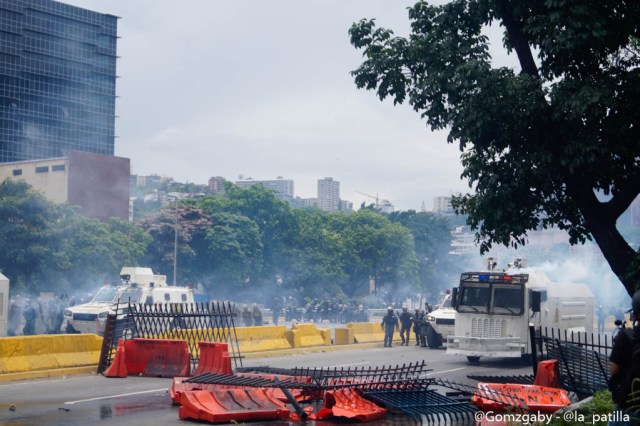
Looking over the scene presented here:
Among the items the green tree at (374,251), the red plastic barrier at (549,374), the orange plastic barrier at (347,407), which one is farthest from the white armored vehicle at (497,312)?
the green tree at (374,251)

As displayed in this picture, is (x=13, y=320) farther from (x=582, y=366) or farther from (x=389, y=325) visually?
(x=582, y=366)

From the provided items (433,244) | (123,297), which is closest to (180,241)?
(123,297)

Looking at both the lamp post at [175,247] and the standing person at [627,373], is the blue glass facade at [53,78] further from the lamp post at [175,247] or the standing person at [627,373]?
the standing person at [627,373]

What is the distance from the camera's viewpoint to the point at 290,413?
46.4 feet

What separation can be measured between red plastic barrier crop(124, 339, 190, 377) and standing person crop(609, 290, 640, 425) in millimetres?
13092

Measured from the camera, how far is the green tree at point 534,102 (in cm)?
1458

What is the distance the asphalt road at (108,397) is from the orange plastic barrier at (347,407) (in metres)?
0.22

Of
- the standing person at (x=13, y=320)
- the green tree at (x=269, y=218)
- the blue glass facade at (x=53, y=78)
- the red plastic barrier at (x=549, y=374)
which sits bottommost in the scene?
the standing person at (x=13, y=320)

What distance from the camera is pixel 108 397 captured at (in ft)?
53.2

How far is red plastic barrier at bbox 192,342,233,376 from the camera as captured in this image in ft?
58.5

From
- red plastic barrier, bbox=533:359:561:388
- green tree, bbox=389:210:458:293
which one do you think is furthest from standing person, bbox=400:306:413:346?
green tree, bbox=389:210:458:293


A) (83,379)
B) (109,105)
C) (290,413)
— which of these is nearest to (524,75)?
(290,413)

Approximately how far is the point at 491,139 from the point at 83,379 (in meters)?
10.6

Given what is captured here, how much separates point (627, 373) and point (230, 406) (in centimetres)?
740
